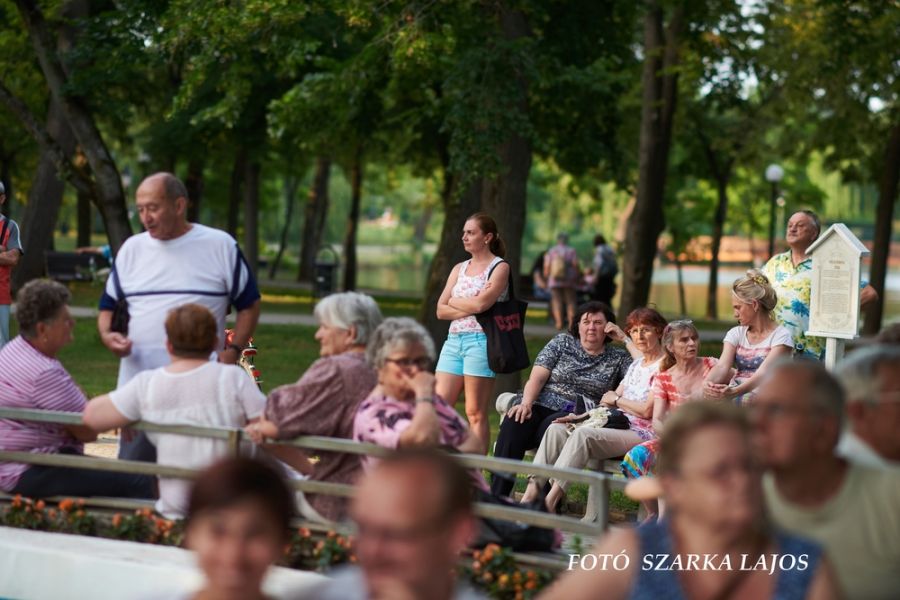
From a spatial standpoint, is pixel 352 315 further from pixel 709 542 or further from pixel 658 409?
pixel 709 542

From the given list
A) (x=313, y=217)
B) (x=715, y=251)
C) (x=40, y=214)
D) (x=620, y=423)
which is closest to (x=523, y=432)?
(x=620, y=423)

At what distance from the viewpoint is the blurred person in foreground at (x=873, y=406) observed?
4.46 m

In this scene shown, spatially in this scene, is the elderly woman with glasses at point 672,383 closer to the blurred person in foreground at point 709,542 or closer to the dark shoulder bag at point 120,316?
the dark shoulder bag at point 120,316

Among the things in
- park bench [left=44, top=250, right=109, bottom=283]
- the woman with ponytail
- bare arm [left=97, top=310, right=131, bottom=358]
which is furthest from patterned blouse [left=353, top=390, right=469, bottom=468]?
park bench [left=44, top=250, right=109, bottom=283]

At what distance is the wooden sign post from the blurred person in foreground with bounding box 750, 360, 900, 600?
17.7 feet

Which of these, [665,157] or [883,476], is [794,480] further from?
[665,157]

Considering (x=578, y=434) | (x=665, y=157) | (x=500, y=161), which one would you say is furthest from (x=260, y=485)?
(x=665, y=157)

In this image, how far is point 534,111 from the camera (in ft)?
73.9

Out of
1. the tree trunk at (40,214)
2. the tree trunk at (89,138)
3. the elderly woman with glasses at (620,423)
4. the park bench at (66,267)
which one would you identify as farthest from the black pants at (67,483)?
the park bench at (66,267)

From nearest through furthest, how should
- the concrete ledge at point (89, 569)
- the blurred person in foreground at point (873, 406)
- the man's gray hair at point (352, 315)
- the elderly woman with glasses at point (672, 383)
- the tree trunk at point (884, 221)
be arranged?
the blurred person in foreground at point (873, 406)
the concrete ledge at point (89, 569)
the man's gray hair at point (352, 315)
the elderly woman with glasses at point (672, 383)
the tree trunk at point (884, 221)

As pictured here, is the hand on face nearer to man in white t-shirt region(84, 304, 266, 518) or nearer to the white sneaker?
man in white t-shirt region(84, 304, 266, 518)

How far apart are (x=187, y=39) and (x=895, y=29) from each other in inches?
541

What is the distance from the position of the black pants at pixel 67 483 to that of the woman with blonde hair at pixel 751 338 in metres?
3.68

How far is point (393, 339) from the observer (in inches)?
235
